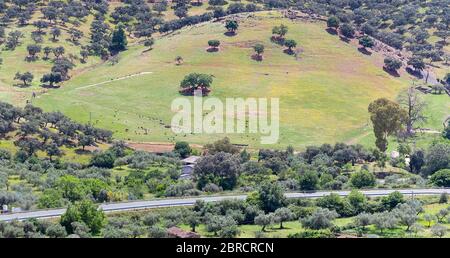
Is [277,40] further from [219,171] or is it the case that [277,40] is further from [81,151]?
[219,171]

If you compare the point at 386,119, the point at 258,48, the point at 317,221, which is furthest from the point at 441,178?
the point at 258,48

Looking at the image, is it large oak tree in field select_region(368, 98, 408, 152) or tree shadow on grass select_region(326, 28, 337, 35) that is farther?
tree shadow on grass select_region(326, 28, 337, 35)

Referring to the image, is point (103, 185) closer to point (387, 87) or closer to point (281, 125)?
point (281, 125)

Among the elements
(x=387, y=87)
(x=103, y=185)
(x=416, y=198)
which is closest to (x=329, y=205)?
(x=416, y=198)

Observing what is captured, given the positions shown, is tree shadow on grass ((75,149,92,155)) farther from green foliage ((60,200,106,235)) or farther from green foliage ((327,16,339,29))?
green foliage ((327,16,339,29))

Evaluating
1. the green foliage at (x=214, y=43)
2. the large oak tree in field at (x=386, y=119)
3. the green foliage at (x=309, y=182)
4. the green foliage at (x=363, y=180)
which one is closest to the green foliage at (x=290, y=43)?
the green foliage at (x=214, y=43)

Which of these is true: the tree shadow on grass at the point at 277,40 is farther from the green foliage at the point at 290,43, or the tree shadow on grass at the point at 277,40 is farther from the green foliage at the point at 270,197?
the green foliage at the point at 270,197

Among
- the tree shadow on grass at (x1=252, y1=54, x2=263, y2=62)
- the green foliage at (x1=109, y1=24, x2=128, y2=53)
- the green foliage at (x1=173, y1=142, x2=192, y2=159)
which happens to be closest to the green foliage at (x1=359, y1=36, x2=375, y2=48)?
the tree shadow on grass at (x1=252, y1=54, x2=263, y2=62)

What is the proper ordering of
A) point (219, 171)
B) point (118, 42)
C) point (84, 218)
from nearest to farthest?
point (84, 218) → point (219, 171) → point (118, 42)
